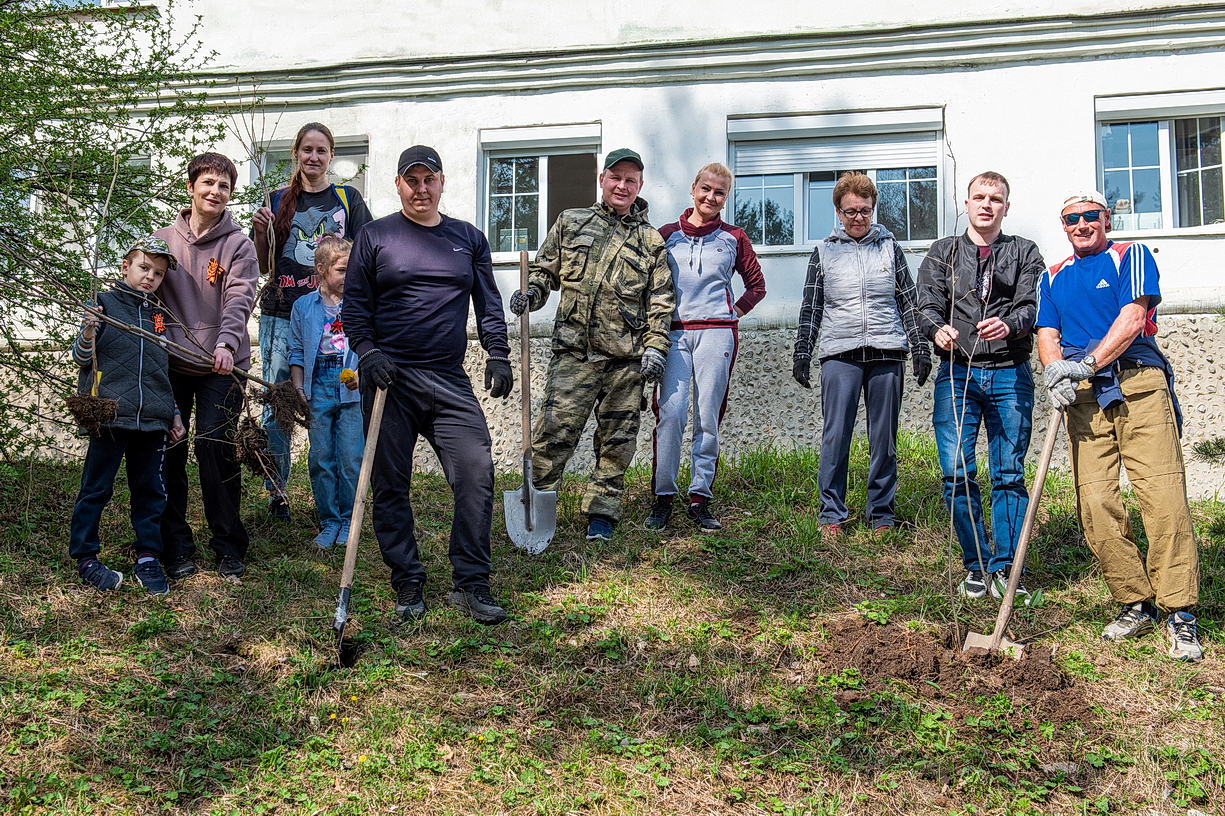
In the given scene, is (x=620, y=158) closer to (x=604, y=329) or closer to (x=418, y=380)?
(x=604, y=329)

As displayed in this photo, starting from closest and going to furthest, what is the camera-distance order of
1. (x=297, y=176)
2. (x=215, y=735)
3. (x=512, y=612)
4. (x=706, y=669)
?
(x=215, y=735), (x=706, y=669), (x=512, y=612), (x=297, y=176)

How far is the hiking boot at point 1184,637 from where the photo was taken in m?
4.68

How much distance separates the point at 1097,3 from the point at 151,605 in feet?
27.0

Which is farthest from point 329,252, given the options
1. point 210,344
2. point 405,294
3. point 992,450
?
point 992,450

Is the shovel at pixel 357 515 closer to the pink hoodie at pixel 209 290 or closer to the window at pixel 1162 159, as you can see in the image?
the pink hoodie at pixel 209 290

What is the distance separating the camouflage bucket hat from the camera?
5.15 m

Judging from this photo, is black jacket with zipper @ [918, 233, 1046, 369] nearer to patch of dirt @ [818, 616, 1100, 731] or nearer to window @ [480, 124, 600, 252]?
patch of dirt @ [818, 616, 1100, 731]

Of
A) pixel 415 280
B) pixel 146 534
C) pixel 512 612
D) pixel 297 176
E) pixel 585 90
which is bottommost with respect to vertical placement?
pixel 512 612

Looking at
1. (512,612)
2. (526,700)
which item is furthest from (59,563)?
(526,700)

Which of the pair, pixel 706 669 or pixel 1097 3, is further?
pixel 1097 3

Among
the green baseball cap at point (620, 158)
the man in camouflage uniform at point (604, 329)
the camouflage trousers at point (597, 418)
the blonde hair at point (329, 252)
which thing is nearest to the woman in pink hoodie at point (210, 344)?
the blonde hair at point (329, 252)

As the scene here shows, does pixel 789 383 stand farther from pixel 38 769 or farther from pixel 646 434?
pixel 38 769

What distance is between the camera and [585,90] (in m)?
9.09

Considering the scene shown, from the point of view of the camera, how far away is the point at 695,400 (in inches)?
243
